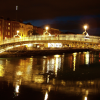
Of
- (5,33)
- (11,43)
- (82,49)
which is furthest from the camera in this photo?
(82,49)

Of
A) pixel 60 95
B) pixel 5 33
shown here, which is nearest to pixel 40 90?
pixel 60 95

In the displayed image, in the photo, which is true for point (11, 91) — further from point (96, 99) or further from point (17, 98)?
point (96, 99)

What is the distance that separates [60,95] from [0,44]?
1282 inches

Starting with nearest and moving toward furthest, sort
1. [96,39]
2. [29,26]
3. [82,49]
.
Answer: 1. [96,39]
2. [82,49]
3. [29,26]

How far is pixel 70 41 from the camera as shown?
102 feet

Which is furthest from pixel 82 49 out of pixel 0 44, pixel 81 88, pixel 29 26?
pixel 81 88

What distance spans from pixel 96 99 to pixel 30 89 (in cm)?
527

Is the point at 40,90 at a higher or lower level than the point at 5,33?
lower

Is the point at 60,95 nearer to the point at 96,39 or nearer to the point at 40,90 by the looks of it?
the point at 40,90

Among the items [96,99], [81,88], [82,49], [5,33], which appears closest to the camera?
[96,99]


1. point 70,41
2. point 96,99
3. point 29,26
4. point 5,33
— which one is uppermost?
point 29,26

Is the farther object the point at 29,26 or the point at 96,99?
the point at 29,26

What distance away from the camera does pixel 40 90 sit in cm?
1345

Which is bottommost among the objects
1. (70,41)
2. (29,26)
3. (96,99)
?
(96,99)
